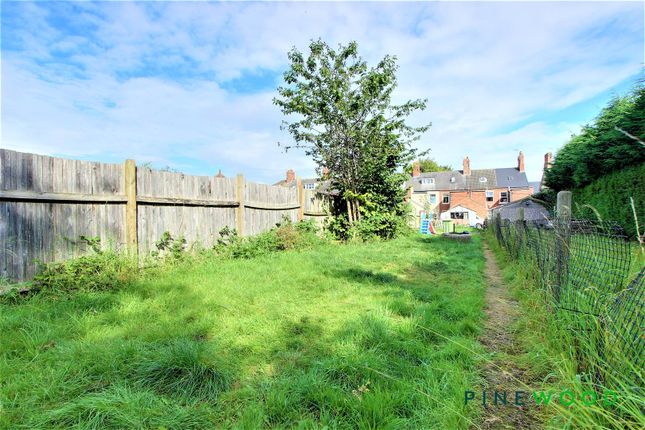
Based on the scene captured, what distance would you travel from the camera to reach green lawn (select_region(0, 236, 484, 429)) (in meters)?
1.84

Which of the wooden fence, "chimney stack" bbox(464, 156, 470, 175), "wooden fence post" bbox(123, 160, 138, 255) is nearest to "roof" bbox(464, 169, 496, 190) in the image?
"chimney stack" bbox(464, 156, 470, 175)

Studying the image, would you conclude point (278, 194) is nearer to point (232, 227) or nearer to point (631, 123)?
point (232, 227)

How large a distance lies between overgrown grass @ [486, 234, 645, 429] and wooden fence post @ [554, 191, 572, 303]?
0.29 m

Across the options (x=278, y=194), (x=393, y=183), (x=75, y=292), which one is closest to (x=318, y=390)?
(x=75, y=292)

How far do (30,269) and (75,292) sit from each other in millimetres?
639

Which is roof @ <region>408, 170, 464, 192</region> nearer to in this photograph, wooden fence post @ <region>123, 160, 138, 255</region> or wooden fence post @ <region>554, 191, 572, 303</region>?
wooden fence post @ <region>123, 160, 138, 255</region>

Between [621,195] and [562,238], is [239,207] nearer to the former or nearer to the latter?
[562,238]

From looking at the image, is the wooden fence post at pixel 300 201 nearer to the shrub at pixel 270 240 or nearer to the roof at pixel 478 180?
the shrub at pixel 270 240

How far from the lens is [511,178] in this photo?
134 ft

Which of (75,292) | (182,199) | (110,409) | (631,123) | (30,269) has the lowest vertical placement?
(110,409)

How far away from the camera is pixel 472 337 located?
295 centimetres

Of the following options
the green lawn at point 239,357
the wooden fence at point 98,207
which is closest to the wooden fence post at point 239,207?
the wooden fence at point 98,207

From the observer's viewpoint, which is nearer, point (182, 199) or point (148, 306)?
point (148, 306)

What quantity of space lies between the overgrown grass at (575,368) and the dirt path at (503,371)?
0.31 feet
